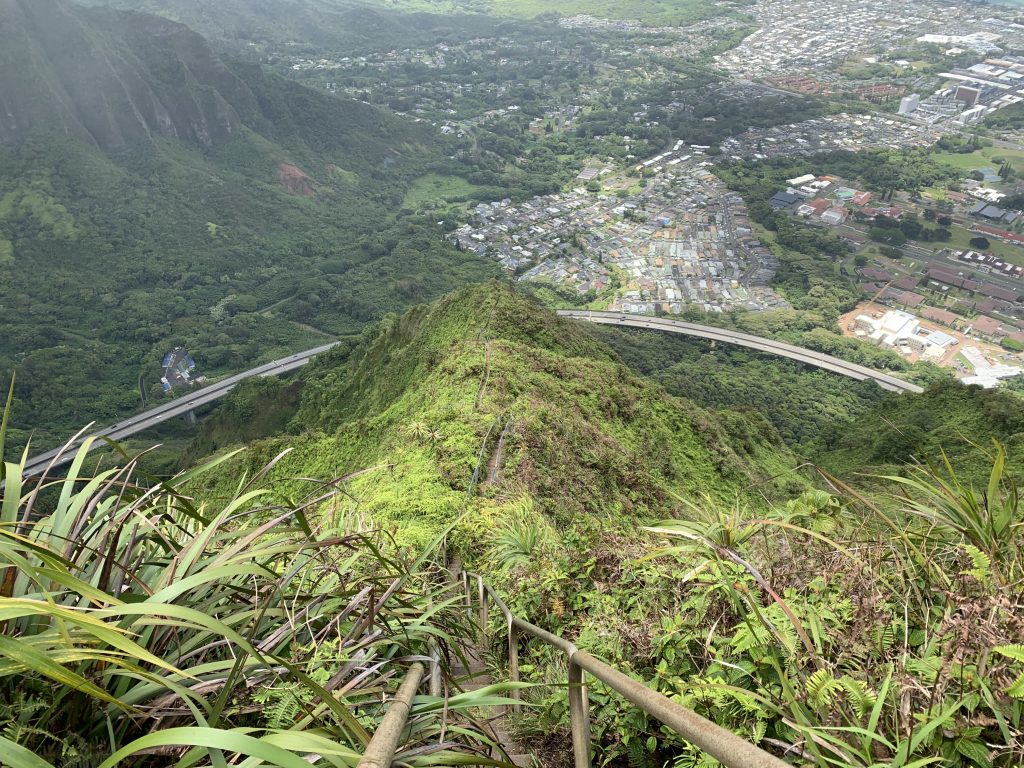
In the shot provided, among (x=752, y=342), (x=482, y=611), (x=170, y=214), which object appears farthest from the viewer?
(x=170, y=214)

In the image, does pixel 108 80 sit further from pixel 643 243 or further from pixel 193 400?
pixel 643 243

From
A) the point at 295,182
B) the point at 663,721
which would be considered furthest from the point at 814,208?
the point at 663,721

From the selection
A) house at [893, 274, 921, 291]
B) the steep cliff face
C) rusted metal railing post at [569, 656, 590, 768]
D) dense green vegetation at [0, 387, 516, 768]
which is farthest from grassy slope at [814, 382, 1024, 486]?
the steep cliff face

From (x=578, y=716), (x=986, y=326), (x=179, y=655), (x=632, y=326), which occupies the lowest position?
(x=986, y=326)

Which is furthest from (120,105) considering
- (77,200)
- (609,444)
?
(609,444)

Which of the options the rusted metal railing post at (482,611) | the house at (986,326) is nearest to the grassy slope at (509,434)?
the rusted metal railing post at (482,611)

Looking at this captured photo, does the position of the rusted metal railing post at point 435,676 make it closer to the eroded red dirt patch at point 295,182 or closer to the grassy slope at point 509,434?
the grassy slope at point 509,434

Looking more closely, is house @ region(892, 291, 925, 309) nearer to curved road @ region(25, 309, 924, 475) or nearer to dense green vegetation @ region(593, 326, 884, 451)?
curved road @ region(25, 309, 924, 475)
